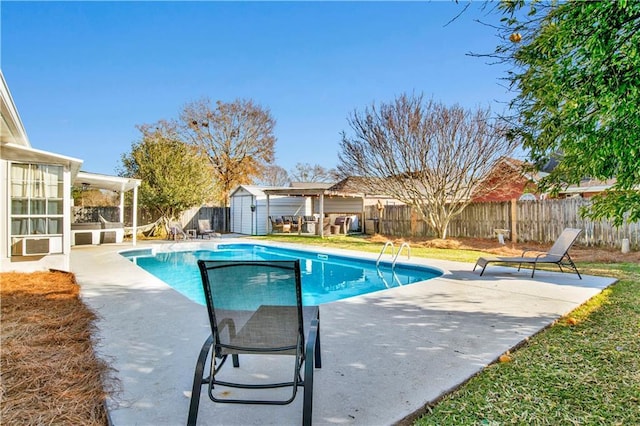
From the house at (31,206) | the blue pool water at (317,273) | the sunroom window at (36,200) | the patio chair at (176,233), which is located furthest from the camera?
the patio chair at (176,233)

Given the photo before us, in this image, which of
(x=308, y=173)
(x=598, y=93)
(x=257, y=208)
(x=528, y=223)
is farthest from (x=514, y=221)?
(x=308, y=173)


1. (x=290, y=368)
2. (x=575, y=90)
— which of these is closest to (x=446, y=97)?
(x=575, y=90)

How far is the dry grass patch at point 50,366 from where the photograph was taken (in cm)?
219

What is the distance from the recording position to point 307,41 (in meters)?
11.7

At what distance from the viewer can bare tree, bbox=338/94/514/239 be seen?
43.8 ft

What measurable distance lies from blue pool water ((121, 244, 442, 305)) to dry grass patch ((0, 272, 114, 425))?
198cm

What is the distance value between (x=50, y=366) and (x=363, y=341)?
2.65 m

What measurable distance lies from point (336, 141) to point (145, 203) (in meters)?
9.52

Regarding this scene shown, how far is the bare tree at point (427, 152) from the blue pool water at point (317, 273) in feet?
17.8

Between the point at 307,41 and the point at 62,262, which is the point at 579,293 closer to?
the point at 62,262

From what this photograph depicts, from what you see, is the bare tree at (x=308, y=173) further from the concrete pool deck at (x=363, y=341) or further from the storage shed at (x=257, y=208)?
the concrete pool deck at (x=363, y=341)

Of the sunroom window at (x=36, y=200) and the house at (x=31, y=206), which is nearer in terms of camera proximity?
the house at (x=31, y=206)

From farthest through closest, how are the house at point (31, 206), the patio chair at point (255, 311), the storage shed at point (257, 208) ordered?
the storage shed at point (257, 208) < the house at point (31, 206) < the patio chair at point (255, 311)

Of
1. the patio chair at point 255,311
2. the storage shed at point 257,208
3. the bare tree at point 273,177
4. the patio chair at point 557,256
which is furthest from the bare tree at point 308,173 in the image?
the patio chair at point 255,311
